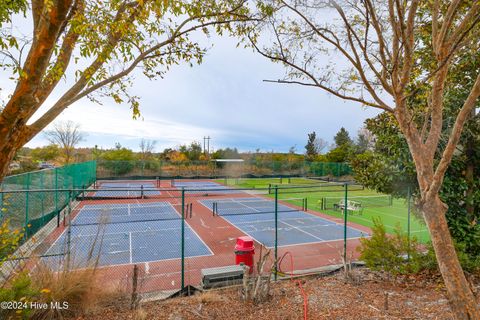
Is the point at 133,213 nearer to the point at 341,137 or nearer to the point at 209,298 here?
the point at 209,298

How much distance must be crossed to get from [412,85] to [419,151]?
3.73 meters

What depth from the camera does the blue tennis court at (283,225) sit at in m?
13.6

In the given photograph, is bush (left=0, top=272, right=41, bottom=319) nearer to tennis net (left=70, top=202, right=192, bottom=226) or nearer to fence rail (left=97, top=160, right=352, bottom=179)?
tennis net (left=70, top=202, right=192, bottom=226)

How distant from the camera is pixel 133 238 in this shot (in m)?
13.4

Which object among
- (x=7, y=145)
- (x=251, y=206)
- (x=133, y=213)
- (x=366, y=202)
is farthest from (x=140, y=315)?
(x=366, y=202)

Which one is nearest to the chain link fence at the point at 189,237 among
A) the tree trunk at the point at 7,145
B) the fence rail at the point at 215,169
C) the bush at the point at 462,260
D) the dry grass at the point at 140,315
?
Answer: the dry grass at the point at 140,315

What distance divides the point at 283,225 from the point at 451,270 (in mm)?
12656

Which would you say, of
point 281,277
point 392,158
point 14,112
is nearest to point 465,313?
point 281,277

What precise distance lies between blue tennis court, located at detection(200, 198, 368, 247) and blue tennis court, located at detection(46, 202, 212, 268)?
3.07 m

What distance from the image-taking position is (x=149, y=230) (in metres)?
15.1

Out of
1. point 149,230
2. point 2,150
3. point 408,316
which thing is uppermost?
point 2,150

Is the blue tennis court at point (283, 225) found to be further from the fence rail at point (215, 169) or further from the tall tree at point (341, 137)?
the tall tree at point (341, 137)

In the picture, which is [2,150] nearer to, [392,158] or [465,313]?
[465,313]

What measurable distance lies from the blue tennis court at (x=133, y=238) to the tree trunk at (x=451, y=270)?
6.16 metres
